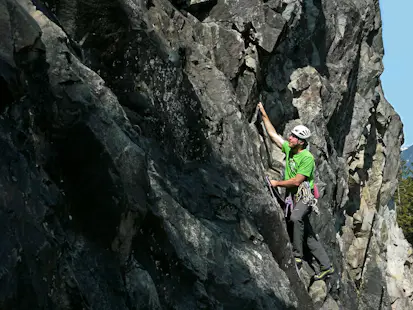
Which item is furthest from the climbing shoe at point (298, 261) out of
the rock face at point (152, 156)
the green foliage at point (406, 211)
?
the green foliage at point (406, 211)

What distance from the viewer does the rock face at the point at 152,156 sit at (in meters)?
7.87

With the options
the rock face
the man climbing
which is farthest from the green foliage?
the man climbing

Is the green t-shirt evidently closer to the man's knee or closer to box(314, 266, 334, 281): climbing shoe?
the man's knee

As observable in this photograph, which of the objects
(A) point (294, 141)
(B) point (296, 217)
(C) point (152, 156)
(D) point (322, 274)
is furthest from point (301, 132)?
(C) point (152, 156)

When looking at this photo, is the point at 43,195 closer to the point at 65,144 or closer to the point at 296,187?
the point at 65,144

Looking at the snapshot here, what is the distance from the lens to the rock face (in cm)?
787

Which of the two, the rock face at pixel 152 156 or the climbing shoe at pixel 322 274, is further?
the climbing shoe at pixel 322 274

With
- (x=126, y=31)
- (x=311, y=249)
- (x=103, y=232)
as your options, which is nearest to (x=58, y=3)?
(x=126, y=31)

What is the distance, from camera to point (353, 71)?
2798 centimetres

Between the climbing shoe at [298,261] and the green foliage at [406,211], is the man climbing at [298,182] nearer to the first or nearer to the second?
the climbing shoe at [298,261]

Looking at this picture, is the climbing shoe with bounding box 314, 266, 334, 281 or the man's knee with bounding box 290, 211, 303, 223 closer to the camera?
the man's knee with bounding box 290, 211, 303, 223

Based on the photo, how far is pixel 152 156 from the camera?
11617 mm

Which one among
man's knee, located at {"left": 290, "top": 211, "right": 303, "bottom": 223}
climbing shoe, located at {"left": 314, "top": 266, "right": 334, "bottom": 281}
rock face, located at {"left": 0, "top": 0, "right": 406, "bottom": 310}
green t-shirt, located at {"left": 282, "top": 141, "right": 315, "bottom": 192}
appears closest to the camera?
rock face, located at {"left": 0, "top": 0, "right": 406, "bottom": 310}

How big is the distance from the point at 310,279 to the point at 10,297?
11.1m
